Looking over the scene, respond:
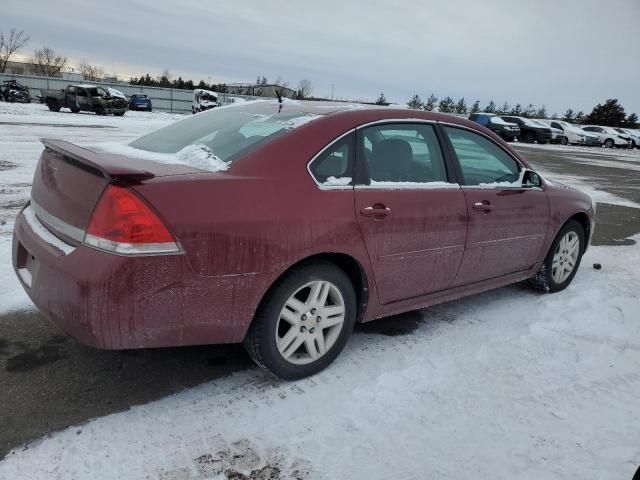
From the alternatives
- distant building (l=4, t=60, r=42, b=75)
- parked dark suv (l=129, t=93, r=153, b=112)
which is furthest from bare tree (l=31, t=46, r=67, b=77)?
parked dark suv (l=129, t=93, r=153, b=112)

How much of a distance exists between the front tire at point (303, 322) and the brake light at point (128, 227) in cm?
67

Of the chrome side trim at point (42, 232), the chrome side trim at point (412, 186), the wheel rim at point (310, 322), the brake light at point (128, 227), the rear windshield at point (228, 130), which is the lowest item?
the wheel rim at point (310, 322)

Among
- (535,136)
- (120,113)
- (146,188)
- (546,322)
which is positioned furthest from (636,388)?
(535,136)

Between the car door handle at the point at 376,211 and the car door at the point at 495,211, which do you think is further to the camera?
the car door at the point at 495,211

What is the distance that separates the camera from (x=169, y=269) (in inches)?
94.1

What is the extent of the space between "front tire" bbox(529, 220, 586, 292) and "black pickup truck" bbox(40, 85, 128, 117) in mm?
28652

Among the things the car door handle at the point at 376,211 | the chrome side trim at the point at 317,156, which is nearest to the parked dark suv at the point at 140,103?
the chrome side trim at the point at 317,156

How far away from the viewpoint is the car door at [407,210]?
10.2 ft

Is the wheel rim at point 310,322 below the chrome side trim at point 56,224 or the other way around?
below

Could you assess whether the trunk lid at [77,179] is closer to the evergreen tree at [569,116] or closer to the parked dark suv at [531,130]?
the parked dark suv at [531,130]

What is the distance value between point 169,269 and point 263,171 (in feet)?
2.28

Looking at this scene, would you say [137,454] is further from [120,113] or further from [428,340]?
[120,113]

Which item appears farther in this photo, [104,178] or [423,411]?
[423,411]

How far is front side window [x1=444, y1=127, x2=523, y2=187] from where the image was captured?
376 cm
